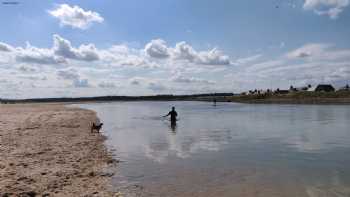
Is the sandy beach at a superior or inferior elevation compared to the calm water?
superior

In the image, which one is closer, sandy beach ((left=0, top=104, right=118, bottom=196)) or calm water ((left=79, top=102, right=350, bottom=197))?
sandy beach ((left=0, top=104, right=118, bottom=196))

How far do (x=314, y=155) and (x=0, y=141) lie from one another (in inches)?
697

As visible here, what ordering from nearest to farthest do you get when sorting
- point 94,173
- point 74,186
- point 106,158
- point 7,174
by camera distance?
point 74,186 → point 7,174 → point 94,173 → point 106,158

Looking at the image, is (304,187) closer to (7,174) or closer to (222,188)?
(222,188)

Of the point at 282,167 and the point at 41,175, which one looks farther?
the point at 282,167

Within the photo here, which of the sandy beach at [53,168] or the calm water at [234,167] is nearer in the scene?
the sandy beach at [53,168]

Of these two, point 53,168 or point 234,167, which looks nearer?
point 53,168

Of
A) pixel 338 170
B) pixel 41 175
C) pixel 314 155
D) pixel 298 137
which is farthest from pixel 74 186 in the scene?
pixel 298 137

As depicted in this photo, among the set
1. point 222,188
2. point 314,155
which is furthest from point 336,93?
point 222,188

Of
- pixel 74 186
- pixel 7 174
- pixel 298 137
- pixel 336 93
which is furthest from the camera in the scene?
pixel 336 93

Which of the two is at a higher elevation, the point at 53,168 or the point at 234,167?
the point at 53,168

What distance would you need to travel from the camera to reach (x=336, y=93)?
129000mm

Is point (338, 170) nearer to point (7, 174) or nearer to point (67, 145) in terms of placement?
point (7, 174)

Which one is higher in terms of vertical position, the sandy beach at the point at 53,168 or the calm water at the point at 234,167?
the sandy beach at the point at 53,168
